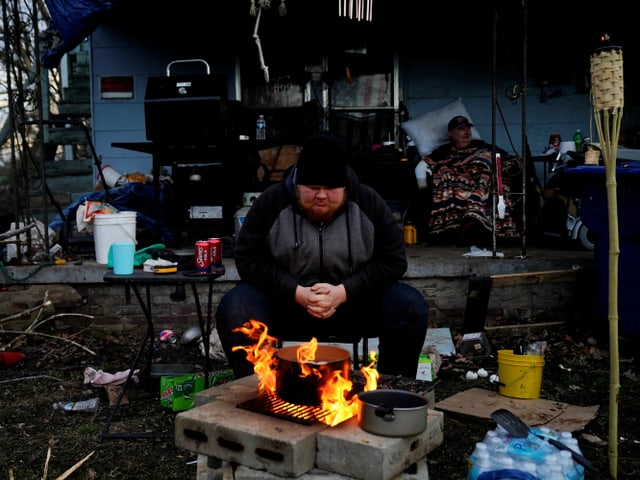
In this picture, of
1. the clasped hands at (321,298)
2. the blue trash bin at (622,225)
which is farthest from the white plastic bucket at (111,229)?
the blue trash bin at (622,225)

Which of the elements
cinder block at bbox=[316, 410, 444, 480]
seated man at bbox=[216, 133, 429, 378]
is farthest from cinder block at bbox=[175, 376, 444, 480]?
seated man at bbox=[216, 133, 429, 378]

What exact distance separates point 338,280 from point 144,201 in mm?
4024

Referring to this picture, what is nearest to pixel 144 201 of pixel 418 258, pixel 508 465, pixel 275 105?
pixel 275 105

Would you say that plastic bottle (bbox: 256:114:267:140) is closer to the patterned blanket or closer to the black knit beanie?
the patterned blanket

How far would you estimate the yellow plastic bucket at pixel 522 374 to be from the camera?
3.68 metres

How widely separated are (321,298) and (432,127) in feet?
16.6

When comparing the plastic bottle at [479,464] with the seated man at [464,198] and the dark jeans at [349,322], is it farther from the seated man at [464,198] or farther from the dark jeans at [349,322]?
the seated man at [464,198]

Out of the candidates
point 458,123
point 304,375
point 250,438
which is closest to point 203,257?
point 304,375

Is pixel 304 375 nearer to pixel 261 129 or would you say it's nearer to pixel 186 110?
pixel 186 110

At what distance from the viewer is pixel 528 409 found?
11.5 ft

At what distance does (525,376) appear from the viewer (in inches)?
145

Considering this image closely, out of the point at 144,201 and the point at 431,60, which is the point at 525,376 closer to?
the point at 144,201

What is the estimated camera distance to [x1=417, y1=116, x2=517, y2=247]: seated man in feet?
21.4

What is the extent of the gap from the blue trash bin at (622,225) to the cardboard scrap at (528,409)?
1078mm
